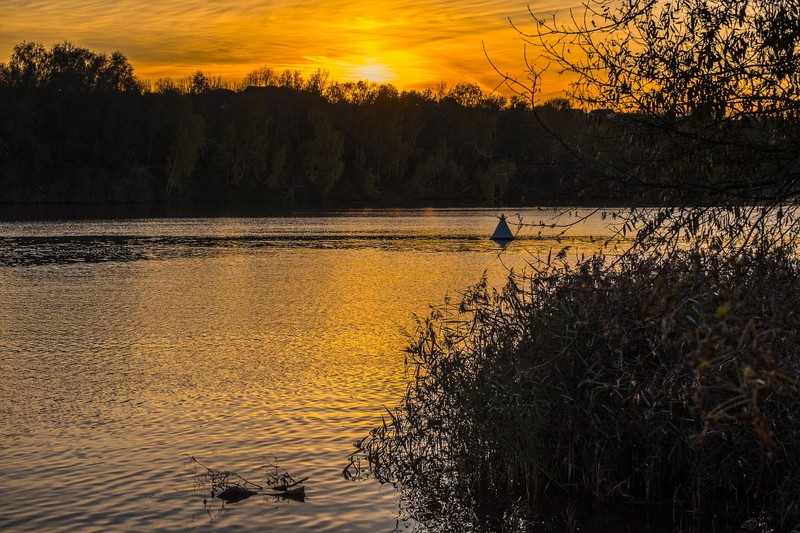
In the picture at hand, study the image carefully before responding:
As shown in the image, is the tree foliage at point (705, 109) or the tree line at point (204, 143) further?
the tree line at point (204, 143)

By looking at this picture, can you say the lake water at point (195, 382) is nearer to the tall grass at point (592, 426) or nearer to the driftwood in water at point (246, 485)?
the driftwood in water at point (246, 485)

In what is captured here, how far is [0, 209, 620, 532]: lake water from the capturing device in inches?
433

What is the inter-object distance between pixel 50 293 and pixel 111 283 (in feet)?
12.6

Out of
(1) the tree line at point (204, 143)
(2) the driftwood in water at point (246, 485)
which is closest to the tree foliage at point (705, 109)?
(2) the driftwood in water at point (246, 485)

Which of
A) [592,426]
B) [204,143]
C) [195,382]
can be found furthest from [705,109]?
[204,143]

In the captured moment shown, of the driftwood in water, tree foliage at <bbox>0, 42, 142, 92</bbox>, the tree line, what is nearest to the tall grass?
the driftwood in water

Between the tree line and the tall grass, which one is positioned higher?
the tree line

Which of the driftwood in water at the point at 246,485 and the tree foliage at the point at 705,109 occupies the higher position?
the tree foliage at the point at 705,109

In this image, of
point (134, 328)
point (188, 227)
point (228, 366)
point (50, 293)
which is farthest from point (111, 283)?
point (188, 227)

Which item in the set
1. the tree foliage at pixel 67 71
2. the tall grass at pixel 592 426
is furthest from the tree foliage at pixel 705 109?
the tree foliage at pixel 67 71

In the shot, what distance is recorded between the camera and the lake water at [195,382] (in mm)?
10992

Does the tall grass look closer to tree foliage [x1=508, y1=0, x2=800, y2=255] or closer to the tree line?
tree foliage [x1=508, y1=0, x2=800, y2=255]

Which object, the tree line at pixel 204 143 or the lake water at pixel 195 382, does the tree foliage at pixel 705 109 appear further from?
the tree line at pixel 204 143

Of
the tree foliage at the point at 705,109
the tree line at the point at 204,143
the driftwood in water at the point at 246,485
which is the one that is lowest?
the driftwood in water at the point at 246,485
